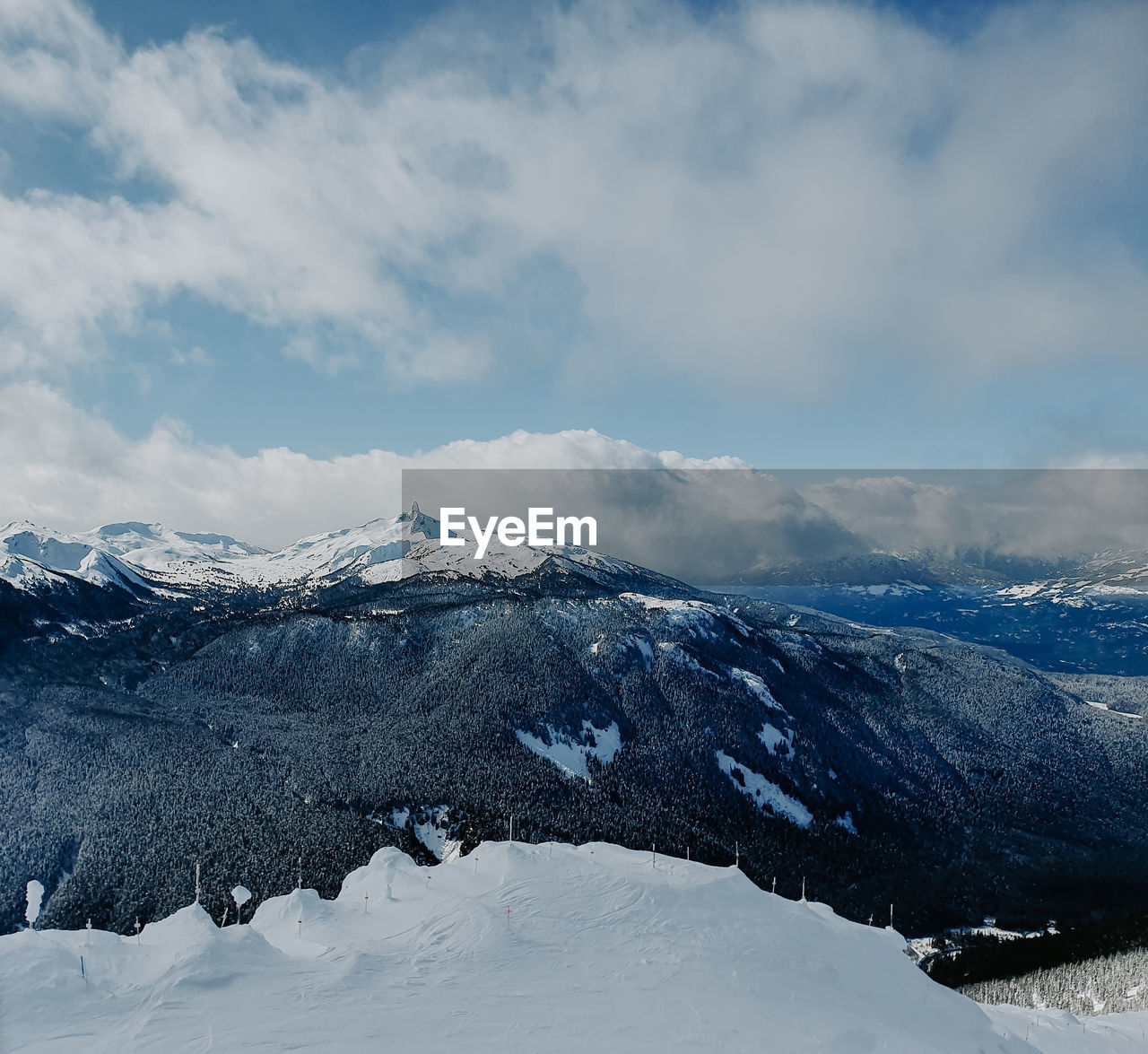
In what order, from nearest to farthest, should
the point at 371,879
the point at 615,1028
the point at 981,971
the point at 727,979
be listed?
the point at 615,1028 → the point at 727,979 → the point at 371,879 → the point at 981,971

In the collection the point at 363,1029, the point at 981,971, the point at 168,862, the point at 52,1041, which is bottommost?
the point at 981,971

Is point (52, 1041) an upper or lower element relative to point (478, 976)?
upper

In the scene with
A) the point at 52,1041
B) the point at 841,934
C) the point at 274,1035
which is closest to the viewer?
the point at 52,1041

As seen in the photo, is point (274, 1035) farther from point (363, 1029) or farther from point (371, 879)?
point (371, 879)

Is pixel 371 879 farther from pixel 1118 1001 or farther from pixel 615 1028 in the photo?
pixel 1118 1001

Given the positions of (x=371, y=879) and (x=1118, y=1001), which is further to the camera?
(x=1118, y=1001)

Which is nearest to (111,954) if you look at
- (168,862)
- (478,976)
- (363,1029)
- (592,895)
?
(363,1029)
